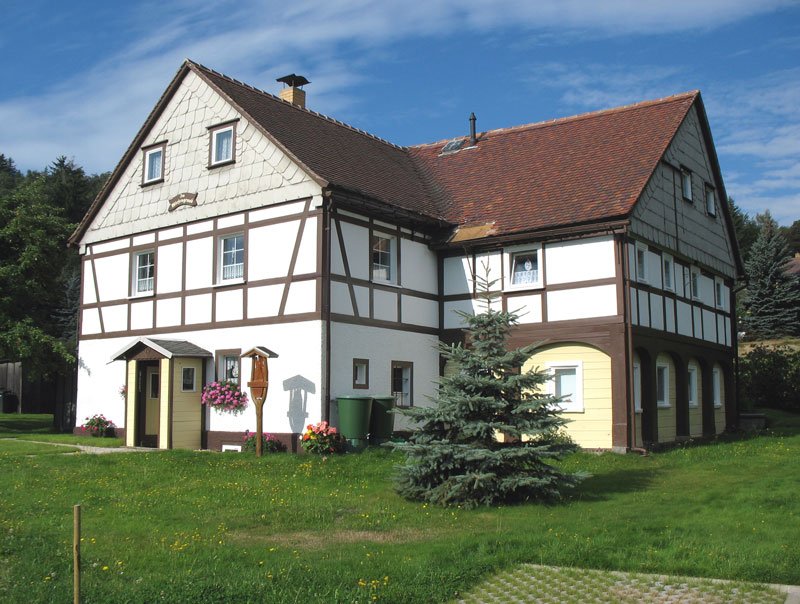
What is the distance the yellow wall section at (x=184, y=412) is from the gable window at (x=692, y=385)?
1338cm

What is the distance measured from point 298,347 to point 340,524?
334 inches

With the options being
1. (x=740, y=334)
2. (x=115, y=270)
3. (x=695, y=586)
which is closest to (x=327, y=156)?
(x=115, y=270)

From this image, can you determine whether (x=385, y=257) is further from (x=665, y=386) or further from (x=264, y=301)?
(x=665, y=386)

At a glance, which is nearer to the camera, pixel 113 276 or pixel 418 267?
pixel 418 267

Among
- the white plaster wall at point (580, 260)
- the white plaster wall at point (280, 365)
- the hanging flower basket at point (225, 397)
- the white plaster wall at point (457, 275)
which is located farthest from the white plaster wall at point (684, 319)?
the hanging flower basket at point (225, 397)

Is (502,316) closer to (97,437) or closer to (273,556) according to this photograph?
(273,556)

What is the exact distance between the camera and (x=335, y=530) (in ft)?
Result: 35.1

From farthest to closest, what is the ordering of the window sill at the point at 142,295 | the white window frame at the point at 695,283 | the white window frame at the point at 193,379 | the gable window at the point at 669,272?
the white window frame at the point at 695,283 → the window sill at the point at 142,295 → the gable window at the point at 669,272 → the white window frame at the point at 193,379

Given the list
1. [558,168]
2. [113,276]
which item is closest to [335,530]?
[558,168]

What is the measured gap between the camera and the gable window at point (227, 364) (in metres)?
20.6

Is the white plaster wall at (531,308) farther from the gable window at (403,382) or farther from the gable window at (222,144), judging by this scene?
the gable window at (222,144)

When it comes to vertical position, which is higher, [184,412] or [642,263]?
[642,263]

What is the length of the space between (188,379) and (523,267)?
8649 millimetres

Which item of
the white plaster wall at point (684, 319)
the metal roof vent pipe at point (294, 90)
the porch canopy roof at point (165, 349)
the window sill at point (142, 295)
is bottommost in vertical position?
the porch canopy roof at point (165, 349)
